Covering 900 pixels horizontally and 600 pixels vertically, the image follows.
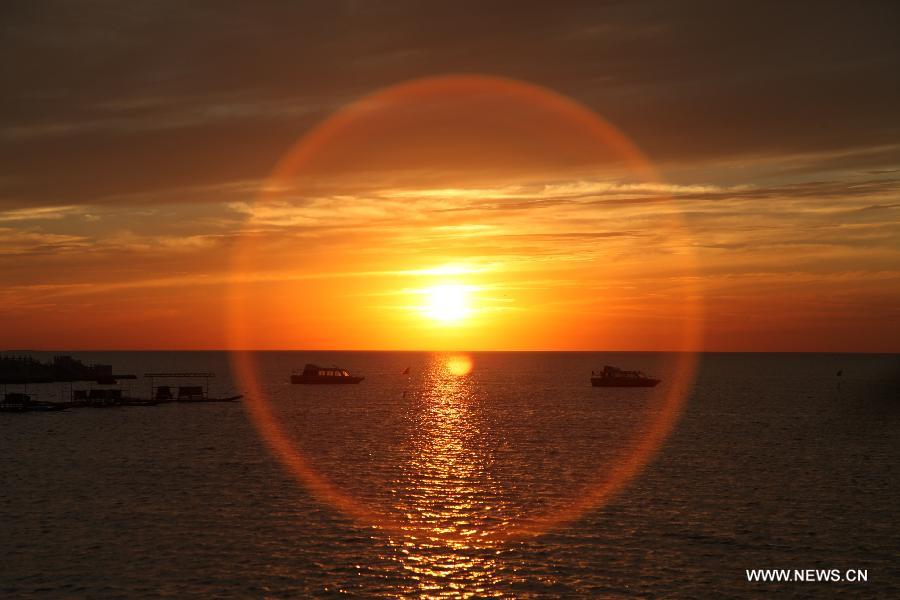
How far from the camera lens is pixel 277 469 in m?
87.9

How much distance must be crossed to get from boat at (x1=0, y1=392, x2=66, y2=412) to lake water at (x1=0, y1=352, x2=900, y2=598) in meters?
35.6

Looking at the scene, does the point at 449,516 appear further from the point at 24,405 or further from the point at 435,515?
the point at 24,405

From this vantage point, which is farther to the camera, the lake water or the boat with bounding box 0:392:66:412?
the boat with bounding box 0:392:66:412

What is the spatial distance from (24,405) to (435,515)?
11876cm

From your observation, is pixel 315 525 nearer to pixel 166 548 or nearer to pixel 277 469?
pixel 166 548

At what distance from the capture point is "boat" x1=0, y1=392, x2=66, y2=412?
15312 centimetres

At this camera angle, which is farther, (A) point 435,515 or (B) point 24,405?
(B) point 24,405

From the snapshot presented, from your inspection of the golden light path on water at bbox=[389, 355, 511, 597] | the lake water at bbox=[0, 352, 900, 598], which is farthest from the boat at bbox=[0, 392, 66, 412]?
the golden light path on water at bbox=[389, 355, 511, 597]

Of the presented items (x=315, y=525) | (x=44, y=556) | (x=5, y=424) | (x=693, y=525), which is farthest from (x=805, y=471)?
(x=5, y=424)

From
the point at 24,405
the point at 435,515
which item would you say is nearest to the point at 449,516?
the point at 435,515

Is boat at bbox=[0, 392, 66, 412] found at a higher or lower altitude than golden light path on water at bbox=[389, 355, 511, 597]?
higher

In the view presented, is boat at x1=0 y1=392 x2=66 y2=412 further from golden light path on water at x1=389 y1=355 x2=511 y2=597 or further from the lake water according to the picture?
golden light path on water at x1=389 y1=355 x2=511 y2=597

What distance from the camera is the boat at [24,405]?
153 metres

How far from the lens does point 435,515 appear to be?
63406 mm
